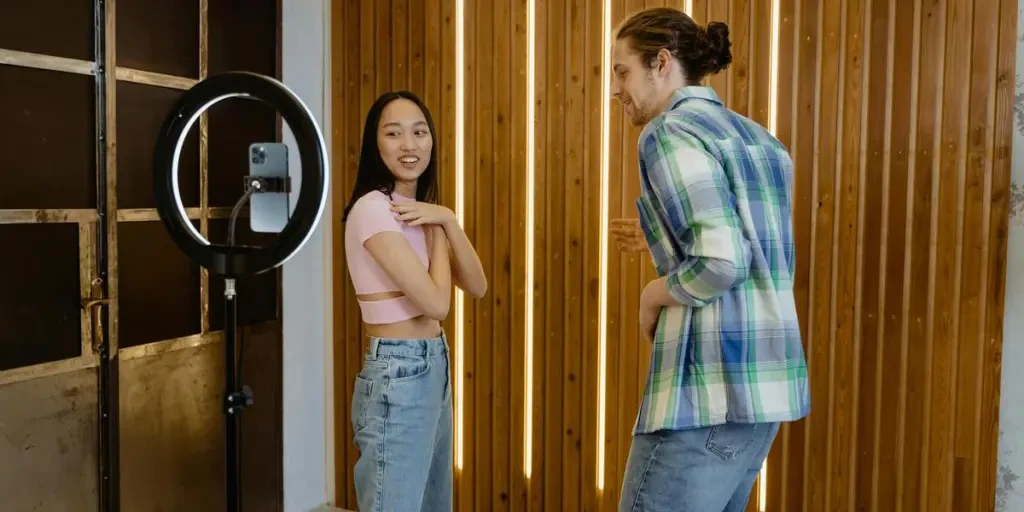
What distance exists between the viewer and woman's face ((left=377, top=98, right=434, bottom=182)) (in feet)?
6.29

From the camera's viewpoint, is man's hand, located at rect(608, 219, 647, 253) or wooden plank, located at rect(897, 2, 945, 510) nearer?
man's hand, located at rect(608, 219, 647, 253)

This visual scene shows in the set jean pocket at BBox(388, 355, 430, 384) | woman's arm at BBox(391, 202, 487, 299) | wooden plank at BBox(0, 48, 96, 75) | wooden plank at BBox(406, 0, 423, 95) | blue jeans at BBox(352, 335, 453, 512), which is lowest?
blue jeans at BBox(352, 335, 453, 512)

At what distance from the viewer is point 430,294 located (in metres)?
1.82

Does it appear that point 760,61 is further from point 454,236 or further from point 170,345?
point 170,345

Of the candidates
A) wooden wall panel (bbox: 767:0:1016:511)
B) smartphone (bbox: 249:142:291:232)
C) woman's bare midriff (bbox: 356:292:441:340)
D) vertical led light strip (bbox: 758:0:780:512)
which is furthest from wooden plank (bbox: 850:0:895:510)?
smartphone (bbox: 249:142:291:232)

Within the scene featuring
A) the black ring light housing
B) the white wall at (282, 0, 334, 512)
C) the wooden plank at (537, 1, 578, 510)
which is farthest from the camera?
the white wall at (282, 0, 334, 512)

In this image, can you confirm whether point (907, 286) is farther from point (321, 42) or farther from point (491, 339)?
point (321, 42)

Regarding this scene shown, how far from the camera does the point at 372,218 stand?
1827 millimetres

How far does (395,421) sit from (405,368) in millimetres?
118

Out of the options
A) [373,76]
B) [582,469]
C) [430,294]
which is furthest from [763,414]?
[373,76]

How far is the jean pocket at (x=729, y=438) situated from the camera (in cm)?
142

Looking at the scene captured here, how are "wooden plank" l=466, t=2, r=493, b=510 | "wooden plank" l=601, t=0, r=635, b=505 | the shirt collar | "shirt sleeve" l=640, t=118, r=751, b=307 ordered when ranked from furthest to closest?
"wooden plank" l=466, t=2, r=493, b=510, "wooden plank" l=601, t=0, r=635, b=505, the shirt collar, "shirt sleeve" l=640, t=118, r=751, b=307

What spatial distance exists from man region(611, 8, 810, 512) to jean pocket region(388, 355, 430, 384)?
1.81 ft

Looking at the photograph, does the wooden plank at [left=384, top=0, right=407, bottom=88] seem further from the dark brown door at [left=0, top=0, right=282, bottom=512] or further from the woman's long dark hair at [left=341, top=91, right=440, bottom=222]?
the woman's long dark hair at [left=341, top=91, right=440, bottom=222]
